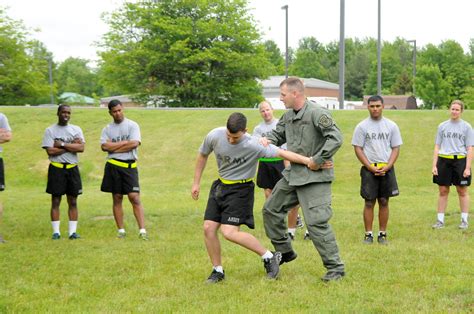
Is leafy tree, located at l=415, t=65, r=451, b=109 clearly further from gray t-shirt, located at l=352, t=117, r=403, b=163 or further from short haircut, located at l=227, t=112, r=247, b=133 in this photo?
short haircut, located at l=227, t=112, r=247, b=133

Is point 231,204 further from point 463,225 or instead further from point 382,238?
point 463,225

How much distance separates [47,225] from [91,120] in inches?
597

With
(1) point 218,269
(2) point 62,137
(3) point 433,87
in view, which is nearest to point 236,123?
(1) point 218,269

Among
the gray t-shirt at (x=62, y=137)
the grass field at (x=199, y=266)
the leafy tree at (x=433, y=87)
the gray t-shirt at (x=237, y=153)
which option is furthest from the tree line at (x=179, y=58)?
the gray t-shirt at (x=237, y=153)

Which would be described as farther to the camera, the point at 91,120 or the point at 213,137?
the point at 91,120

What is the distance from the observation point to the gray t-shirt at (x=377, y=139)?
8.41 m

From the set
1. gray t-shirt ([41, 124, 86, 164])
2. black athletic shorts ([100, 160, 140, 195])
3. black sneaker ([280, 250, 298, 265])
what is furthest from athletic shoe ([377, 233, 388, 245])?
gray t-shirt ([41, 124, 86, 164])

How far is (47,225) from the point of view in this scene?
34.8ft

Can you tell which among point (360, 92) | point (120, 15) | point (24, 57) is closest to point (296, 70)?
point (360, 92)

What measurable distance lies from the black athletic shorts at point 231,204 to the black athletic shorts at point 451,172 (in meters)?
4.81

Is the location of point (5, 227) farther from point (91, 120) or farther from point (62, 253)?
point (91, 120)

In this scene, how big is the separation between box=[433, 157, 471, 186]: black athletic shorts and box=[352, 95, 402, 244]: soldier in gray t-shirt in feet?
6.08

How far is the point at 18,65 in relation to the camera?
3284cm

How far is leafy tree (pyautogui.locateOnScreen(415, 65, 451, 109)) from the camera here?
54344mm
